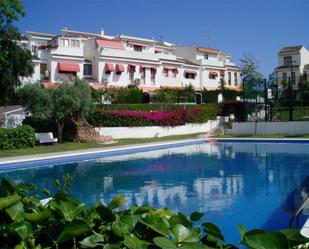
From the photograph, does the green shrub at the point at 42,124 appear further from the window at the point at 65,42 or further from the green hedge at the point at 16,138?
the window at the point at 65,42

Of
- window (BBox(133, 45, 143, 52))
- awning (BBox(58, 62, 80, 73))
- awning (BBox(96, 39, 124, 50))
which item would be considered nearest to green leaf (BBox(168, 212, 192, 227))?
awning (BBox(58, 62, 80, 73))

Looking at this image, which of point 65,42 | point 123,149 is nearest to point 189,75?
point 65,42

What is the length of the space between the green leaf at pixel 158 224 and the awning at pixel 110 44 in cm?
4685

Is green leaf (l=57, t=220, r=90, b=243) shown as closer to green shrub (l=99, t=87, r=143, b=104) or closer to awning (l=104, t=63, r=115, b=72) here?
green shrub (l=99, t=87, r=143, b=104)

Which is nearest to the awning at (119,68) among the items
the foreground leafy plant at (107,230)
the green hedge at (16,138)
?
the green hedge at (16,138)

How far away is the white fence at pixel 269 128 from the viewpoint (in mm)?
31906

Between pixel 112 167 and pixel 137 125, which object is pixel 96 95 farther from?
pixel 112 167

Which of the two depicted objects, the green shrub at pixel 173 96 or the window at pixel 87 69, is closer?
the green shrub at pixel 173 96

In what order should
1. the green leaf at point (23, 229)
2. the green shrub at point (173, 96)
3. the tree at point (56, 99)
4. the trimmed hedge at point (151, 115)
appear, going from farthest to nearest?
the green shrub at point (173, 96) < the trimmed hedge at point (151, 115) < the tree at point (56, 99) < the green leaf at point (23, 229)

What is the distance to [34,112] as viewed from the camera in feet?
83.8

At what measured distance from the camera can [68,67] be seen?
4459cm

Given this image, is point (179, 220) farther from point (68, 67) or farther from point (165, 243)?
point (68, 67)

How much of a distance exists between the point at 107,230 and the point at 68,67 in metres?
Result: 44.2

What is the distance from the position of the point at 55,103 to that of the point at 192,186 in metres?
14.5
